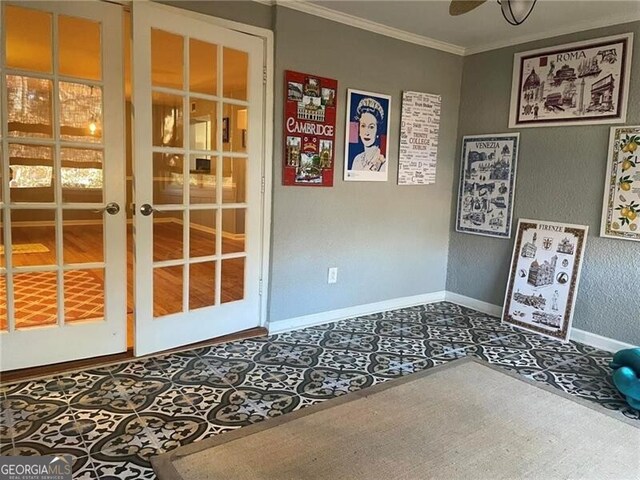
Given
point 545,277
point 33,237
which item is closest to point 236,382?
point 33,237

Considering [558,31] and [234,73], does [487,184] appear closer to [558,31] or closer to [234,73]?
[558,31]

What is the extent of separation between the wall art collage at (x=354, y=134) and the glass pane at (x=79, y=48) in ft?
3.87

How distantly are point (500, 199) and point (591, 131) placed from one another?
845 millimetres

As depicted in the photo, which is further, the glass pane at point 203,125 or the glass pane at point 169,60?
the glass pane at point 203,125

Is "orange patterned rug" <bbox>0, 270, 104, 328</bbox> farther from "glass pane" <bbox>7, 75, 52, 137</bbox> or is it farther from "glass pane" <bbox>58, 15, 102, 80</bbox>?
"glass pane" <bbox>58, 15, 102, 80</bbox>

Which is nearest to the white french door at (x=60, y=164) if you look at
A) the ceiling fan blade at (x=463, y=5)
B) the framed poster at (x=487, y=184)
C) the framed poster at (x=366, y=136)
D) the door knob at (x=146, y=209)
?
the door knob at (x=146, y=209)

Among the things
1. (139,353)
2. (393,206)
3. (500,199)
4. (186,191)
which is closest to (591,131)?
(500,199)

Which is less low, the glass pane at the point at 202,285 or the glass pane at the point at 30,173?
the glass pane at the point at 30,173

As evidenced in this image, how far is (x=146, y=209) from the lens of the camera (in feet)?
9.12

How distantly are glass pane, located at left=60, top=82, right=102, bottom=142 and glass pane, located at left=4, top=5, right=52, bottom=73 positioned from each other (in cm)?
15

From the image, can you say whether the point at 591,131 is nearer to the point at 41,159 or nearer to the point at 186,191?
the point at 186,191

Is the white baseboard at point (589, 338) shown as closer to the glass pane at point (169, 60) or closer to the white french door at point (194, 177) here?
the white french door at point (194, 177)

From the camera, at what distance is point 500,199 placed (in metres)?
3.97

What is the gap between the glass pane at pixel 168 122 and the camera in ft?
9.21
